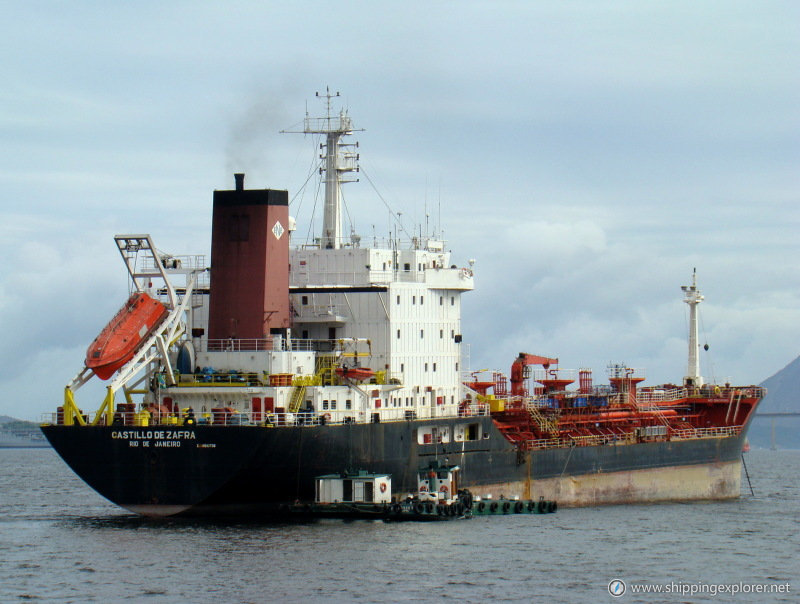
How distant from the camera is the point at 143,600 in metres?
34.0

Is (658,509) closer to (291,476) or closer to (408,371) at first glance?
(408,371)

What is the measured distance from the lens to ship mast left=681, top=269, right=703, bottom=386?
69.4m

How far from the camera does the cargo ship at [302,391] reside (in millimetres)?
44438

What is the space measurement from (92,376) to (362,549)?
38.4 ft

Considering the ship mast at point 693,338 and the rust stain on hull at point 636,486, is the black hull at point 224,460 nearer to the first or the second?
the rust stain on hull at point 636,486

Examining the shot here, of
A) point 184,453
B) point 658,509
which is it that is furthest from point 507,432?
point 184,453

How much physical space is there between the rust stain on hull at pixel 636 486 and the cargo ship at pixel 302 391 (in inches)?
4.0

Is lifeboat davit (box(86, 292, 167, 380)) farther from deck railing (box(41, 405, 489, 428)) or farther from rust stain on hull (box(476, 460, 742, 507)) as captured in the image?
rust stain on hull (box(476, 460, 742, 507))

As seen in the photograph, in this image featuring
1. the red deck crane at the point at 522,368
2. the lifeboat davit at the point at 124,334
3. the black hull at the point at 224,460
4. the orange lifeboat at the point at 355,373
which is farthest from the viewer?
the red deck crane at the point at 522,368

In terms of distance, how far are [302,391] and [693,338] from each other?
2881 centimetres

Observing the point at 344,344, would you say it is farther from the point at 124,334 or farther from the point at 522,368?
the point at 522,368

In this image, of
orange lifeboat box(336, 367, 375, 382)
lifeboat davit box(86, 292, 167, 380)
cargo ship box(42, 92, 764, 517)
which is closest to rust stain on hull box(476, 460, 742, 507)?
cargo ship box(42, 92, 764, 517)

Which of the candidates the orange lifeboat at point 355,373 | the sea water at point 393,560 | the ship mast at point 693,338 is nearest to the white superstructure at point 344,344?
the orange lifeboat at point 355,373

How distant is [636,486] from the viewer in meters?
59.8
